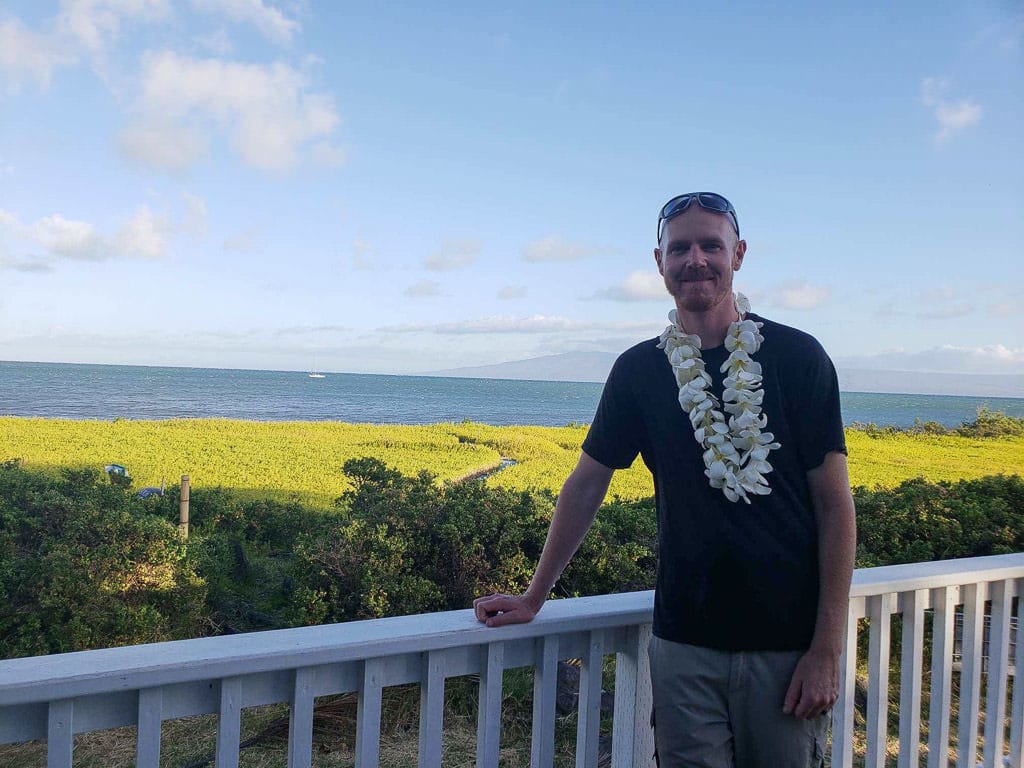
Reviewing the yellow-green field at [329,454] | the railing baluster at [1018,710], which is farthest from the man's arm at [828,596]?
the yellow-green field at [329,454]

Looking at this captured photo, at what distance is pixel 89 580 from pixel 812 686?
291 centimetres

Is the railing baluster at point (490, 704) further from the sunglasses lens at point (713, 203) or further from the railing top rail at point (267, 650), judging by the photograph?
the sunglasses lens at point (713, 203)

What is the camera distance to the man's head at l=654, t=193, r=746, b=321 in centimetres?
123

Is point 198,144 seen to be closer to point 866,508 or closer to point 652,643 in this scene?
point 866,508

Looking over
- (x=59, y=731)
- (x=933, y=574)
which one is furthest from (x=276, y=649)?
(x=933, y=574)

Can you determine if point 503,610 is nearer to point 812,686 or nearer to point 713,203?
point 812,686

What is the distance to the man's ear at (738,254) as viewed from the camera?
4.19 ft

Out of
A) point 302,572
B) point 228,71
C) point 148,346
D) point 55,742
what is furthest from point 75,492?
point 148,346

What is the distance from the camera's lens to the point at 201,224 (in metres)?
23.1

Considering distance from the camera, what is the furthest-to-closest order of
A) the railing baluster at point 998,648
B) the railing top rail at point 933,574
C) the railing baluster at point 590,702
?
the railing baluster at point 998,648 < the railing top rail at point 933,574 < the railing baluster at point 590,702

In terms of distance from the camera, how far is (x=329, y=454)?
1220 cm

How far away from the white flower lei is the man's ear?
0.12 meters

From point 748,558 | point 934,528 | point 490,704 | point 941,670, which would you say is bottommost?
point 934,528

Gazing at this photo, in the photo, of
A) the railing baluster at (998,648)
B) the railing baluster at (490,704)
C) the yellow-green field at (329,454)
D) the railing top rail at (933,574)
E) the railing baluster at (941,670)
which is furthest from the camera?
the yellow-green field at (329,454)
